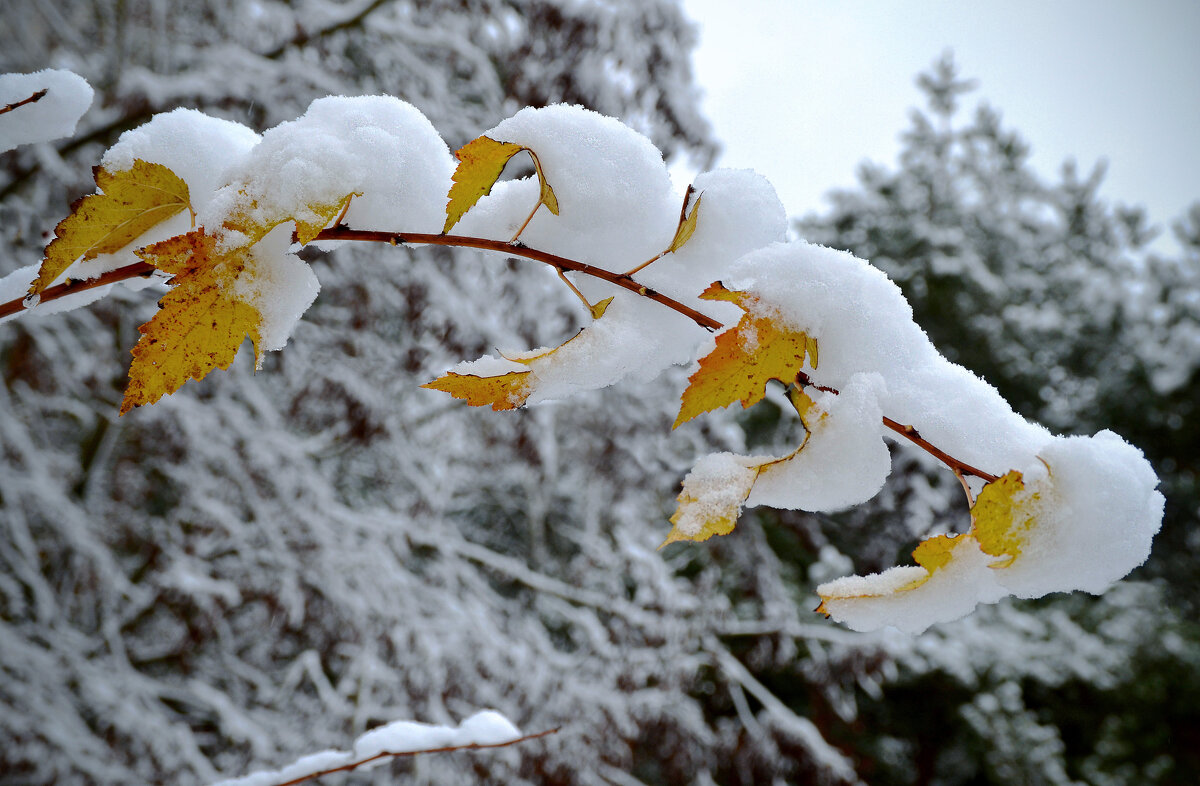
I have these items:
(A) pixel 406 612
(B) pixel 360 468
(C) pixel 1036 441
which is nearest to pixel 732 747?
(A) pixel 406 612

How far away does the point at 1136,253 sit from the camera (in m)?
6.83

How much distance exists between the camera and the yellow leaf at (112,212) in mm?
297

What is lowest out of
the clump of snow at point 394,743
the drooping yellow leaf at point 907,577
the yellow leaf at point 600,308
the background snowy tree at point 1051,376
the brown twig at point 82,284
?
the background snowy tree at point 1051,376

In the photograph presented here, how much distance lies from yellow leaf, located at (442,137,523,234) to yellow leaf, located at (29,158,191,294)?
131 millimetres

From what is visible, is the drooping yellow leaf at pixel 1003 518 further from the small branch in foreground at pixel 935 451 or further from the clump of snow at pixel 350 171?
the clump of snow at pixel 350 171

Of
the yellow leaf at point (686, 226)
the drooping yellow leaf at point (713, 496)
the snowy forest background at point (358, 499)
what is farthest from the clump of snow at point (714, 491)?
the snowy forest background at point (358, 499)

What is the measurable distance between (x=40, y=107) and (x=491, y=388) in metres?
0.30

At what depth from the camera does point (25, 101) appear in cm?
35

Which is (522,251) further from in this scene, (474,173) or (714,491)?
(714,491)

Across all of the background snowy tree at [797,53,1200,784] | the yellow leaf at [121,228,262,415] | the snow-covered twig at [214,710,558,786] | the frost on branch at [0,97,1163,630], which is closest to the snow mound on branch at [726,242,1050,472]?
the frost on branch at [0,97,1163,630]

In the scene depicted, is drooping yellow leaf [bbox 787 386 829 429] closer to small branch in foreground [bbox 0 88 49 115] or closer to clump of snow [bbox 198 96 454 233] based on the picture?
clump of snow [bbox 198 96 454 233]

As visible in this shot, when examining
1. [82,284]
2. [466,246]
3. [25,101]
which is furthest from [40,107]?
[466,246]

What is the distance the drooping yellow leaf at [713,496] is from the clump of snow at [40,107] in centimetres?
38

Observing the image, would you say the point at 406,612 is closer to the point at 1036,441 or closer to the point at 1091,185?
the point at 1036,441
